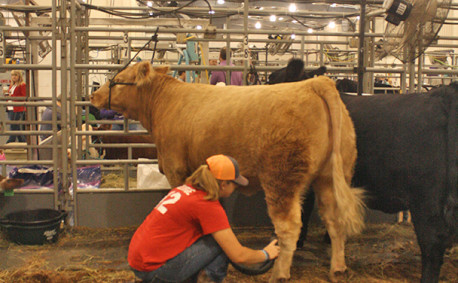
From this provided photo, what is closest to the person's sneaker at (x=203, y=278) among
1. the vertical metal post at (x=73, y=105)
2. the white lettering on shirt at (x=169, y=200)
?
the white lettering on shirt at (x=169, y=200)

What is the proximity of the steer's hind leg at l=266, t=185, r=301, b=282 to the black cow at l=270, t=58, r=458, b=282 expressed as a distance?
78 centimetres

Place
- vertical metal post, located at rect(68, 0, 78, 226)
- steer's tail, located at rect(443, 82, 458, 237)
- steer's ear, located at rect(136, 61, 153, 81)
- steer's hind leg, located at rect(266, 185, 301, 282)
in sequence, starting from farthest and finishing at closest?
vertical metal post, located at rect(68, 0, 78, 226) → steer's ear, located at rect(136, 61, 153, 81) → steer's hind leg, located at rect(266, 185, 301, 282) → steer's tail, located at rect(443, 82, 458, 237)

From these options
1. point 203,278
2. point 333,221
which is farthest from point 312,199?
point 203,278

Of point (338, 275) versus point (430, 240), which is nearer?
point (430, 240)

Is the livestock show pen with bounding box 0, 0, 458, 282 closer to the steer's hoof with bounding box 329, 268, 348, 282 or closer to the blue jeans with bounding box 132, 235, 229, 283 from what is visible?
the steer's hoof with bounding box 329, 268, 348, 282

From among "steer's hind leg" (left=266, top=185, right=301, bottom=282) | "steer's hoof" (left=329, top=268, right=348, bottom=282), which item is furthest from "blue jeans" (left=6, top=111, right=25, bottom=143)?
"steer's hoof" (left=329, top=268, right=348, bottom=282)

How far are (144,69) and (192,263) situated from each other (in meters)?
2.27

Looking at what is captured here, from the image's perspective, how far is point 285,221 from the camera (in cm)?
319

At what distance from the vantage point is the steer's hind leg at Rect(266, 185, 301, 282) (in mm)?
3182

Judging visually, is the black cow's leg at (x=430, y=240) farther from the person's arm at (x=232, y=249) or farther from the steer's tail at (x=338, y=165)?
the person's arm at (x=232, y=249)

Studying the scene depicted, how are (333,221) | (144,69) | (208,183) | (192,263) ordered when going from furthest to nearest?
(144,69) → (333,221) → (192,263) → (208,183)

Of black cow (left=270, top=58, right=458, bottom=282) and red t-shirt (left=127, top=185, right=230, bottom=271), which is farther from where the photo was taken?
black cow (left=270, top=58, right=458, bottom=282)

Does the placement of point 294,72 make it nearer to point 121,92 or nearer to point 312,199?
point 312,199

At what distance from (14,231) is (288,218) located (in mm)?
2807
